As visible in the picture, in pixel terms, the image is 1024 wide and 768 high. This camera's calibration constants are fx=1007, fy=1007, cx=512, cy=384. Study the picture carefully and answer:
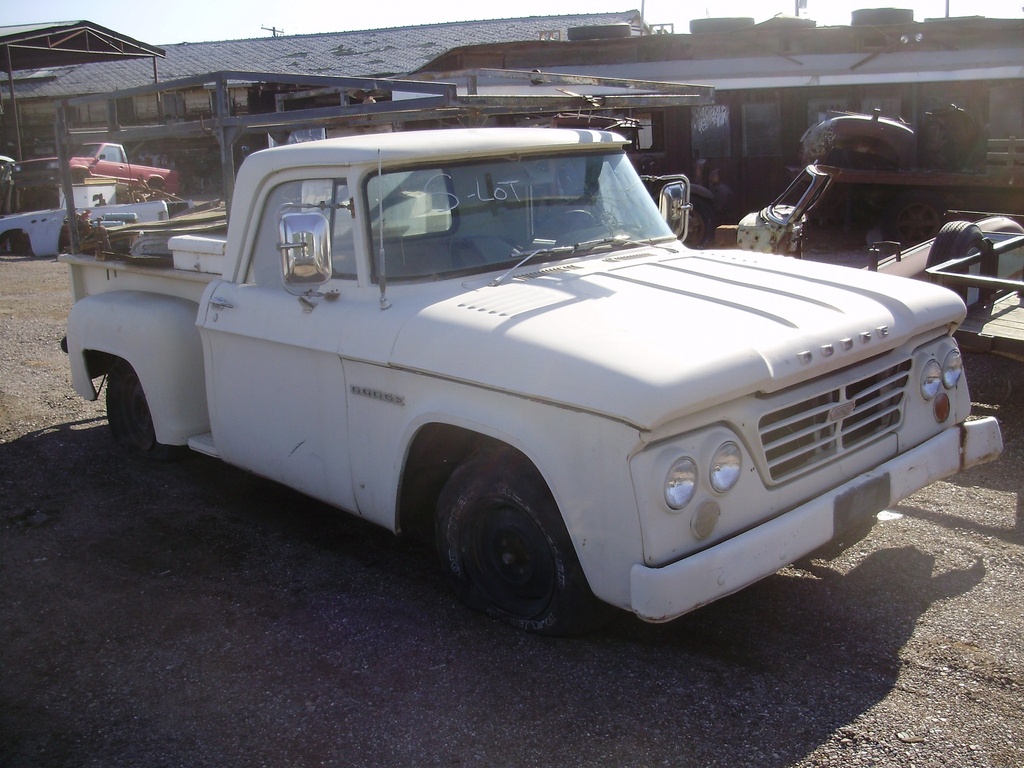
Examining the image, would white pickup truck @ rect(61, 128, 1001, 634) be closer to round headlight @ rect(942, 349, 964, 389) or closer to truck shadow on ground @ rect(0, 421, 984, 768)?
round headlight @ rect(942, 349, 964, 389)

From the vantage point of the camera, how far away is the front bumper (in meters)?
3.00

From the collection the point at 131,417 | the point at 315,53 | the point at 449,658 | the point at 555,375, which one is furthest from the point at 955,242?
the point at 315,53

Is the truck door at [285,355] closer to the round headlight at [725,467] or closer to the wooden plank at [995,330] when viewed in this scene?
the round headlight at [725,467]

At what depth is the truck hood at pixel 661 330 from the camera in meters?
3.07

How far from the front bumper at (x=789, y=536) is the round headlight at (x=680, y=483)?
0.58 ft

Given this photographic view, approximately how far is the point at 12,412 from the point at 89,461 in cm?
157

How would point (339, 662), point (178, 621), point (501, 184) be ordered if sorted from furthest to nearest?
point (501, 184) < point (178, 621) < point (339, 662)

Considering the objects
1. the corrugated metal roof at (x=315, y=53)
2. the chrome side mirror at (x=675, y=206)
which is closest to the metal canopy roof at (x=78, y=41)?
the corrugated metal roof at (x=315, y=53)

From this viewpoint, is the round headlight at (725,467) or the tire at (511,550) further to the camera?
the tire at (511,550)

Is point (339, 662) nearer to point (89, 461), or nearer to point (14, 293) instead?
point (89, 461)

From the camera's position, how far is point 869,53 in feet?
58.1

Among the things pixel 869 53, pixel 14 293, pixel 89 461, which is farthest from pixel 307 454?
pixel 869 53

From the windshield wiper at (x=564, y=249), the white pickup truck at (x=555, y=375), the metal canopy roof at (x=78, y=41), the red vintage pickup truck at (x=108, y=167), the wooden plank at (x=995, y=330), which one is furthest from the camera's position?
the metal canopy roof at (x=78, y=41)

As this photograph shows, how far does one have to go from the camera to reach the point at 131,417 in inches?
236
